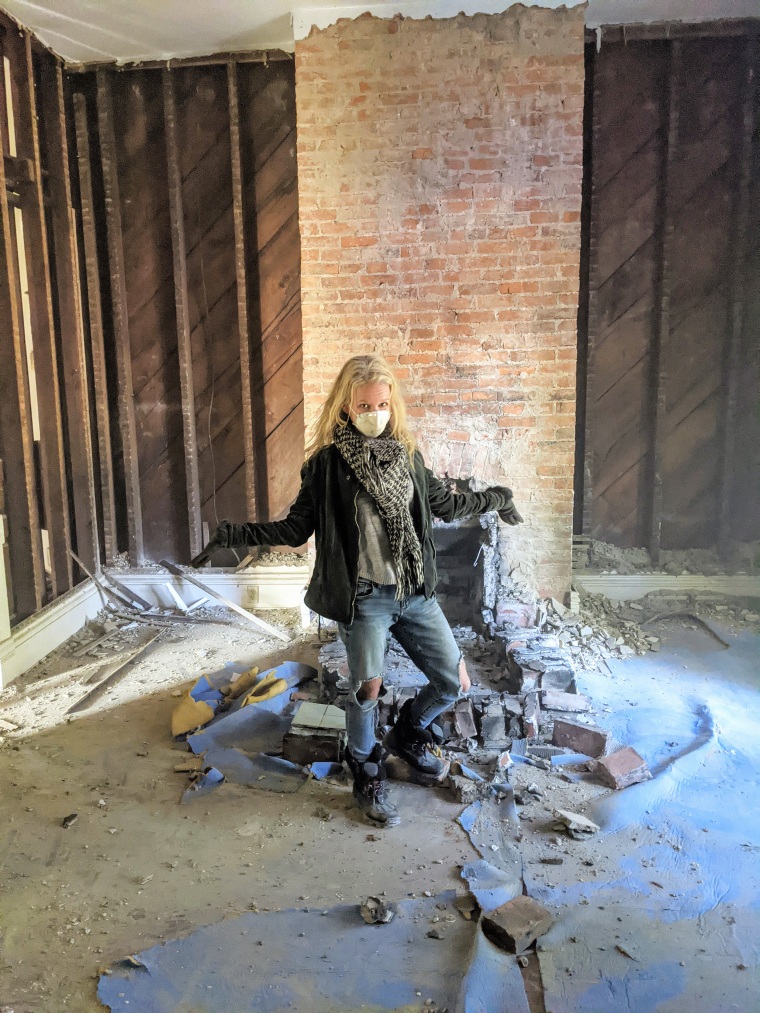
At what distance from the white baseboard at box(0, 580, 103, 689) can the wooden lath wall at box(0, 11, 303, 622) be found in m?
0.10

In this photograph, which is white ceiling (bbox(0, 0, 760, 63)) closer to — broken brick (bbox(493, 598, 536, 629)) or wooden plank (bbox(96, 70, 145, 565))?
wooden plank (bbox(96, 70, 145, 565))

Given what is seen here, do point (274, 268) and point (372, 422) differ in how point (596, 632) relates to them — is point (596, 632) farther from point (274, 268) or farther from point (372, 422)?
point (274, 268)

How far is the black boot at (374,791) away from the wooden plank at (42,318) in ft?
9.01

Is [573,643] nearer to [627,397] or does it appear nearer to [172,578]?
[627,397]

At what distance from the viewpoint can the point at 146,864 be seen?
2504mm

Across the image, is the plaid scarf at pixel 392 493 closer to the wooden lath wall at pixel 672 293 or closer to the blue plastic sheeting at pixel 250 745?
the blue plastic sheeting at pixel 250 745

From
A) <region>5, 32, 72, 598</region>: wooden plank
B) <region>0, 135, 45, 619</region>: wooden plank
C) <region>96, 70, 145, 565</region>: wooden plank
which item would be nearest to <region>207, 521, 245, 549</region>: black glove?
<region>0, 135, 45, 619</region>: wooden plank

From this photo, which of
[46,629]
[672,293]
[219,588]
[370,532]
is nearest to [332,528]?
[370,532]

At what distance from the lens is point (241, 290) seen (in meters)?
4.89

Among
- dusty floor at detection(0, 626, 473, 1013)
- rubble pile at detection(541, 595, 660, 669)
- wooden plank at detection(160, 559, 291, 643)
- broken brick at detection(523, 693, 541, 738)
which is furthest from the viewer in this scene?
wooden plank at detection(160, 559, 291, 643)

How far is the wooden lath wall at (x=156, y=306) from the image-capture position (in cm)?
463

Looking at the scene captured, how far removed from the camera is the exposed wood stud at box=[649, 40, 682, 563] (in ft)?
14.7

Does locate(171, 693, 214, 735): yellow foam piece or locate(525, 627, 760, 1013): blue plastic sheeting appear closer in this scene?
locate(525, 627, 760, 1013): blue plastic sheeting

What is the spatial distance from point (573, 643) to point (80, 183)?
434cm
